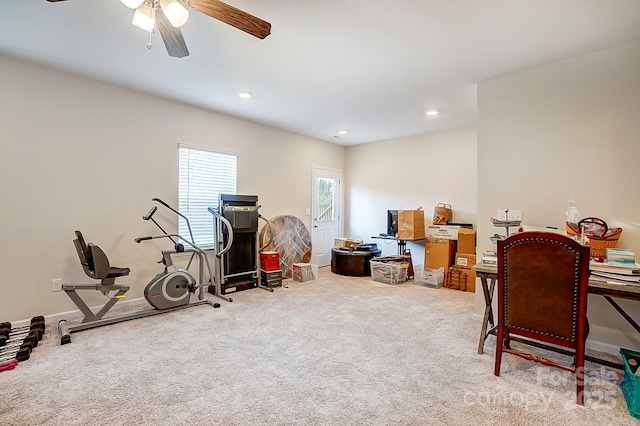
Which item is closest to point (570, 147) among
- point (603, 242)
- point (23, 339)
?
point (603, 242)

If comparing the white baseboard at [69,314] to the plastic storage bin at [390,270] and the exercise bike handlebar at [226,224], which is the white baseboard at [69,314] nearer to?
the exercise bike handlebar at [226,224]

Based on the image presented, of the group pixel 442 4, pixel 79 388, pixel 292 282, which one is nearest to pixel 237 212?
pixel 292 282

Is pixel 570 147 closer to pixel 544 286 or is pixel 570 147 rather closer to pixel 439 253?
pixel 544 286

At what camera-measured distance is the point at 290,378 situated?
7.15 ft

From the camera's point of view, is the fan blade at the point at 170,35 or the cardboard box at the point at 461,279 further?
the cardboard box at the point at 461,279

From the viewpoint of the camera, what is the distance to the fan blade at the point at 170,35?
1824mm

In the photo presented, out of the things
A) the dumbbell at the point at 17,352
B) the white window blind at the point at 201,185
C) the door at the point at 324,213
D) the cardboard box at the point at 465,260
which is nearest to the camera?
the dumbbell at the point at 17,352

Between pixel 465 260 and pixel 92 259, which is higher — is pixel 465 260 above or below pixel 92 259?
below

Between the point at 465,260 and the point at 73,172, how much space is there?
5.34m

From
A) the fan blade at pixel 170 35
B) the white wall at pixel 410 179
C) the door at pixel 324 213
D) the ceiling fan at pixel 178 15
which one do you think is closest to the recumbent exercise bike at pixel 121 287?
the fan blade at pixel 170 35

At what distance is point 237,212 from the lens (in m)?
4.46

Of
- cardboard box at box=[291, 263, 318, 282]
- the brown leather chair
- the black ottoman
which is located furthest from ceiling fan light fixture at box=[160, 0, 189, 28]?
the black ottoman

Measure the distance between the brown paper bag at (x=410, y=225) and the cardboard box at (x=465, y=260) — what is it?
→ 31.7 inches

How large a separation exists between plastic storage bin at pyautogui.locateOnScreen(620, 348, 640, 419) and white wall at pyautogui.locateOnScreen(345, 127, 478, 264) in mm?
3316
